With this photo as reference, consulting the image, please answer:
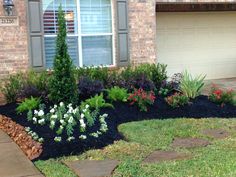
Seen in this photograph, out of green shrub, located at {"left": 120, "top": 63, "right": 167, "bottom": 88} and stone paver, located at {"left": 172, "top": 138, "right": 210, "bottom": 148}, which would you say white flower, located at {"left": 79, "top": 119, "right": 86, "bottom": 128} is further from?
green shrub, located at {"left": 120, "top": 63, "right": 167, "bottom": 88}

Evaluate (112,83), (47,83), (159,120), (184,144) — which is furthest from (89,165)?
(112,83)

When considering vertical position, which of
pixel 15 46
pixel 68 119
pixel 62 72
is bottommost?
pixel 68 119

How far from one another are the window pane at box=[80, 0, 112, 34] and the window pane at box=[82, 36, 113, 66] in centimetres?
20

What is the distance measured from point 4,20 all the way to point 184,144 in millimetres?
5151

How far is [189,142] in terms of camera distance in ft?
19.9

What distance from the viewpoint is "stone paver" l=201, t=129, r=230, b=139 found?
21.0ft

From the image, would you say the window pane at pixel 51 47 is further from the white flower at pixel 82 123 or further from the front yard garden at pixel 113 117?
the white flower at pixel 82 123

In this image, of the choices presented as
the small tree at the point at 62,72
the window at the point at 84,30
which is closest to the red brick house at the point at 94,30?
the window at the point at 84,30

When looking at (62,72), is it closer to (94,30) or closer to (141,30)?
(94,30)

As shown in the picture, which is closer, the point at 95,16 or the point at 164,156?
the point at 164,156

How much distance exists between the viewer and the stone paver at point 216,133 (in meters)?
6.39

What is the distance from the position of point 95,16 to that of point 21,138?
4.53m

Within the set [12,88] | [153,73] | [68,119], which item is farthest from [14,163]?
[153,73]

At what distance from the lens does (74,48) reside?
9.91 meters
